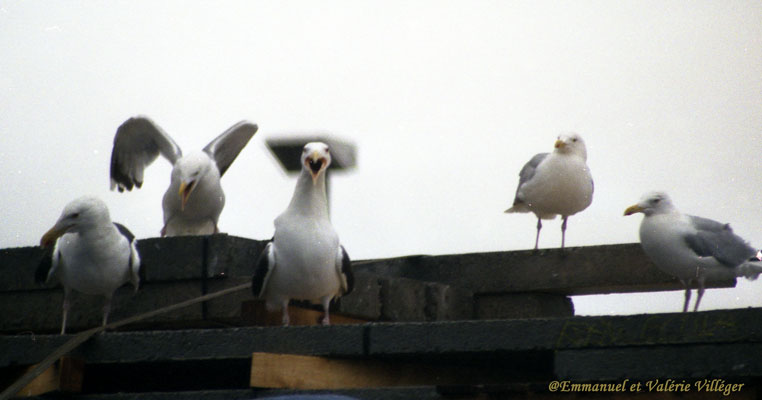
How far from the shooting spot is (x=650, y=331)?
156 inches

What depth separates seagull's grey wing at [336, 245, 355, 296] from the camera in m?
5.93

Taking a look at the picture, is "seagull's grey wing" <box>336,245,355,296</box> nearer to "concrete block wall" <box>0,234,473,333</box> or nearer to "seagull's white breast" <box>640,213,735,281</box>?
"concrete block wall" <box>0,234,473,333</box>

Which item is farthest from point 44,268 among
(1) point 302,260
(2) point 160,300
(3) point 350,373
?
(3) point 350,373

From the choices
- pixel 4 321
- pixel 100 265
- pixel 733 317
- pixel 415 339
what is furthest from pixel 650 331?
pixel 4 321

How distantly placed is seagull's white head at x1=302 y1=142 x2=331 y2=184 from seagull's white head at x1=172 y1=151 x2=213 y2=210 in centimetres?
277

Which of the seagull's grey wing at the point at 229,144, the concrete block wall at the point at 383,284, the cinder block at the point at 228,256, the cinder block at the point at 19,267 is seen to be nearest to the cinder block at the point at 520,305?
the concrete block wall at the point at 383,284

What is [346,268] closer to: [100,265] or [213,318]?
[213,318]

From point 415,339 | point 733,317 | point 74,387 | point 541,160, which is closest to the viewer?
point 733,317

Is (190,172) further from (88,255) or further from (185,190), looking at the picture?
(88,255)

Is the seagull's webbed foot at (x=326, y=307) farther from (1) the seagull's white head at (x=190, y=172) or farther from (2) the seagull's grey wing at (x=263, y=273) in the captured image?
(1) the seagull's white head at (x=190, y=172)

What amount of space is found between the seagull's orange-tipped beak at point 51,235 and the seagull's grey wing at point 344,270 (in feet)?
5.41

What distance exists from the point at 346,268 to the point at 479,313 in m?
1.56

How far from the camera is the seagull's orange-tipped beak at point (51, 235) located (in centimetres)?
611

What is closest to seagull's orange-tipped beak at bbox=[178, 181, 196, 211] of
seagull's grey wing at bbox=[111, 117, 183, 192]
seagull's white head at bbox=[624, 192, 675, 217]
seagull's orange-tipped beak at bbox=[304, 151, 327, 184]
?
seagull's grey wing at bbox=[111, 117, 183, 192]
